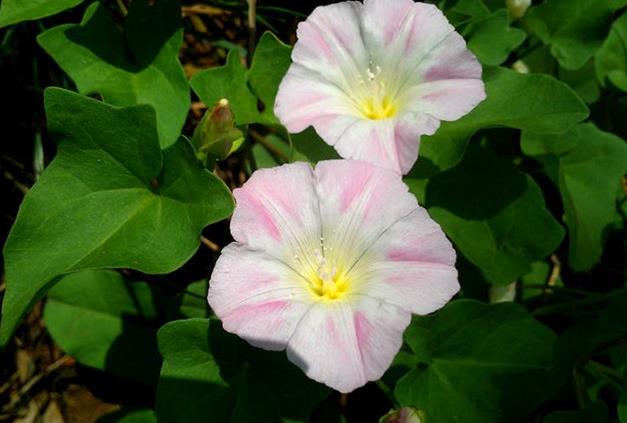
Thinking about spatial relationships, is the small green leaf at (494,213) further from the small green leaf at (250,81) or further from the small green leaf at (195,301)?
the small green leaf at (195,301)

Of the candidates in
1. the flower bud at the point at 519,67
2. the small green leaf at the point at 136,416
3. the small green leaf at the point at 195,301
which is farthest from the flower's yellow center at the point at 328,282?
the flower bud at the point at 519,67

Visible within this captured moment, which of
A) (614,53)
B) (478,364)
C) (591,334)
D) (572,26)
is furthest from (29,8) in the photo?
(614,53)

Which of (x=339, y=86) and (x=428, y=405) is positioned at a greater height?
(x=339, y=86)

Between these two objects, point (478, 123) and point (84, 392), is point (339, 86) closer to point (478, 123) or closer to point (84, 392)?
point (478, 123)

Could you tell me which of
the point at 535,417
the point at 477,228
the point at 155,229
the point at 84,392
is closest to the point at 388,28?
the point at 477,228

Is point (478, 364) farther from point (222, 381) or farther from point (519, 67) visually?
point (519, 67)

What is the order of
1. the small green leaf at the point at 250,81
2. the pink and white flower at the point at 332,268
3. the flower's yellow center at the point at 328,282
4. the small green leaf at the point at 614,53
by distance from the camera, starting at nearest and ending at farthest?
the pink and white flower at the point at 332,268 < the flower's yellow center at the point at 328,282 < the small green leaf at the point at 250,81 < the small green leaf at the point at 614,53

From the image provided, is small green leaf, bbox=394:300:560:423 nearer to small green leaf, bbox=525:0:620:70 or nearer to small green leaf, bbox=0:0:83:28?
small green leaf, bbox=525:0:620:70
